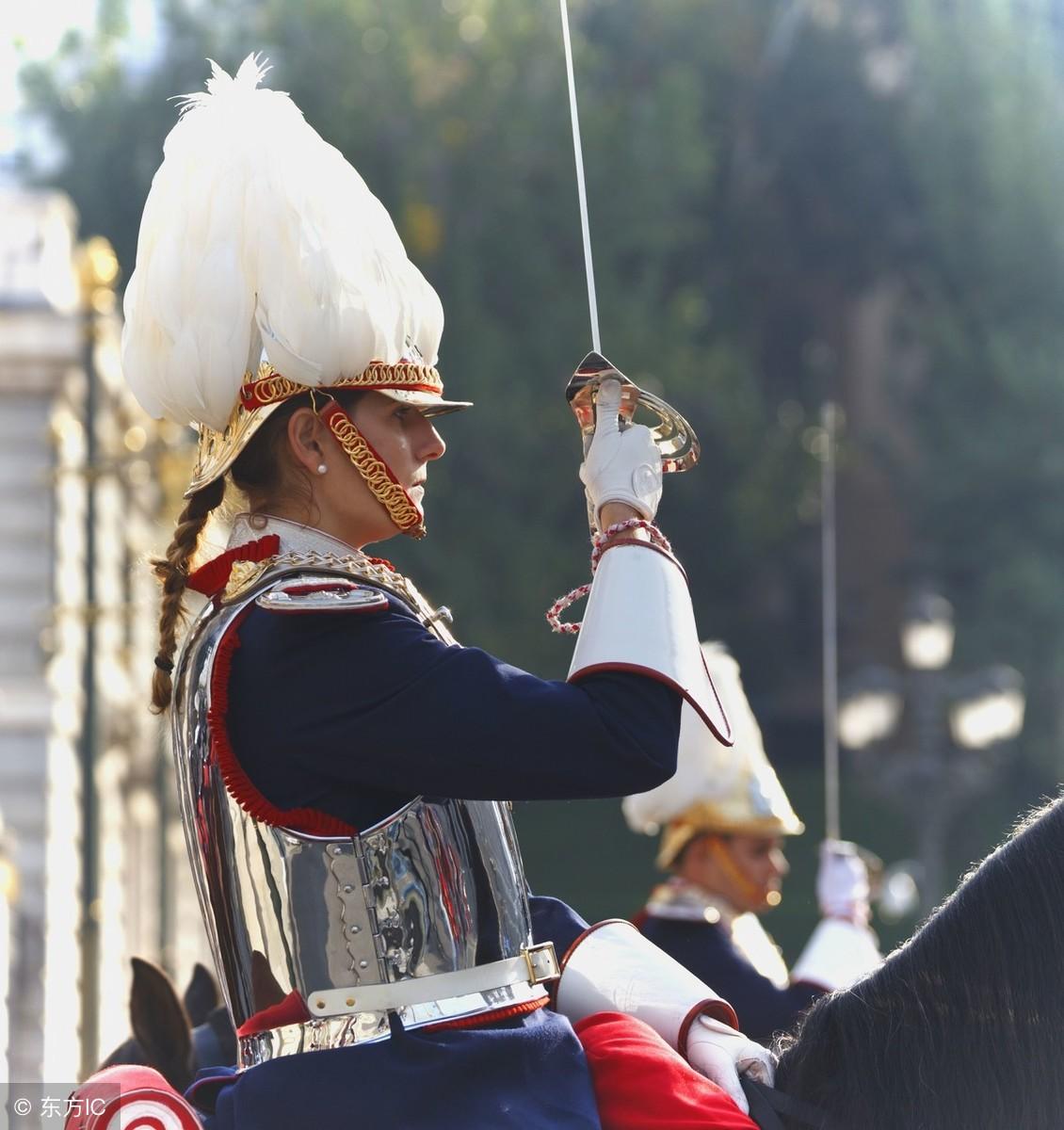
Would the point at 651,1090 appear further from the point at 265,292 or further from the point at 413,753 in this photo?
the point at 265,292

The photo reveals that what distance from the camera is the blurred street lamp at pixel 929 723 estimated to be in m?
14.9

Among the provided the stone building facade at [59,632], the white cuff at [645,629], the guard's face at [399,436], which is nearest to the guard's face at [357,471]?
the guard's face at [399,436]

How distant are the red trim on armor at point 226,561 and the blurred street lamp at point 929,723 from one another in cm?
1177

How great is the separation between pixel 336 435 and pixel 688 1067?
3.58ft

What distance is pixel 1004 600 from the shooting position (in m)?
31.8

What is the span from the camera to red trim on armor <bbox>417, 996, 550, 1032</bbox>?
10.1 ft

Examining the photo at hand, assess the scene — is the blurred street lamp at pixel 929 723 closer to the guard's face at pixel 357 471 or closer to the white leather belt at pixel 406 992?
the guard's face at pixel 357 471

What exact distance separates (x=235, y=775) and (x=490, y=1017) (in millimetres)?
508

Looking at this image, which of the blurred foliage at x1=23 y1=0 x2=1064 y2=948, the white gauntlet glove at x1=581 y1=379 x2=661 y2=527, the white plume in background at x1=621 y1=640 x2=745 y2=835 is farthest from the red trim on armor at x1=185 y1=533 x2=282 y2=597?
the blurred foliage at x1=23 y1=0 x2=1064 y2=948

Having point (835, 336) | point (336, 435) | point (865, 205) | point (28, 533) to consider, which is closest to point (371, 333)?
A: point (336, 435)

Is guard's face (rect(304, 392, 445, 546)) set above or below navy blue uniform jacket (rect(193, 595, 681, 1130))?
above

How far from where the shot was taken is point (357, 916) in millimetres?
3049

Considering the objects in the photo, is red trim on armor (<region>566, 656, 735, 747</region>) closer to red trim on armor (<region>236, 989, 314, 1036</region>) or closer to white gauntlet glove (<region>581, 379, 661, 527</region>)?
white gauntlet glove (<region>581, 379, 661, 527</region>)

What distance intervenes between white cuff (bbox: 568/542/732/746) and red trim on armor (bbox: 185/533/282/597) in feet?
1.68
